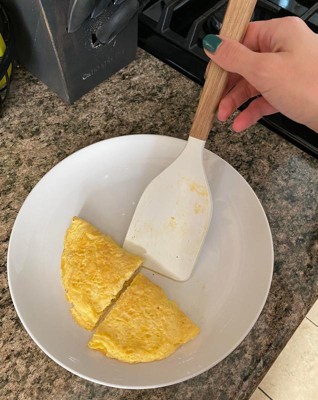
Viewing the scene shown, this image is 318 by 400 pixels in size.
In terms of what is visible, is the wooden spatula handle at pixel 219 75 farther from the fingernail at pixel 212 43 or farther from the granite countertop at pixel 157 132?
the granite countertop at pixel 157 132

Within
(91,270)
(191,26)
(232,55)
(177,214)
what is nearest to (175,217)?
(177,214)

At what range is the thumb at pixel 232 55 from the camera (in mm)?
568

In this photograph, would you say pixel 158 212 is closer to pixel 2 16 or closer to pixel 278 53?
pixel 278 53

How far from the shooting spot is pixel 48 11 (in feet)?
2.19

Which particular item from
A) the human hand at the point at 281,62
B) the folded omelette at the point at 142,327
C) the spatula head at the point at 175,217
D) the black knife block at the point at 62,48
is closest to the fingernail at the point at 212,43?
the human hand at the point at 281,62

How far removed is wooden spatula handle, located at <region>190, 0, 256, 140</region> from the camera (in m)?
0.54

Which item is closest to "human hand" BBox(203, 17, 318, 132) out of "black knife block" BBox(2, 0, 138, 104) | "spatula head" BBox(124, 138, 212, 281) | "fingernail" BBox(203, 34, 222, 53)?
"fingernail" BBox(203, 34, 222, 53)

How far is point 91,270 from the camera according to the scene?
654 millimetres

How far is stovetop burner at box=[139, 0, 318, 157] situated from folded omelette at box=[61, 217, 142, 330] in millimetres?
407

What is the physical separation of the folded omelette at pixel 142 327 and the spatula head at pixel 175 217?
44 millimetres

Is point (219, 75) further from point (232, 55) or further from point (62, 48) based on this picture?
point (62, 48)

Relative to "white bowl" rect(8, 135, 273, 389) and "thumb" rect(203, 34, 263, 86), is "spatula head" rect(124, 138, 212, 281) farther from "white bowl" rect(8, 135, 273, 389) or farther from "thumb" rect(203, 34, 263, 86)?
"thumb" rect(203, 34, 263, 86)

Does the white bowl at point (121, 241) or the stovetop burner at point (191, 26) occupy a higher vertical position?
the stovetop burner at point (191, 26)

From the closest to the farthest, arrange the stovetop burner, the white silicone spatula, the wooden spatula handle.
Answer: the wooden spatula handle
the white silicone spatula
the stovetop burner
